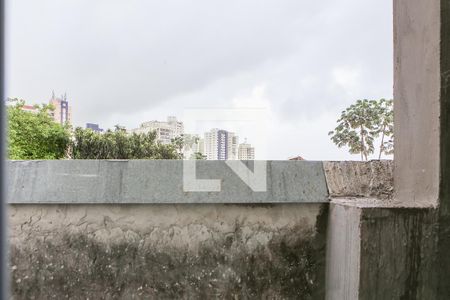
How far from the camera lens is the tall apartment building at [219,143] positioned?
5.31ft

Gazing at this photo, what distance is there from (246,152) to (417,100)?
726mm

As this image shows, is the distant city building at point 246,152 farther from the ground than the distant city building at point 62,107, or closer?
closer

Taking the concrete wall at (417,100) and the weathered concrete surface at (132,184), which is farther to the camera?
the weathered concrete surface at (132,184)

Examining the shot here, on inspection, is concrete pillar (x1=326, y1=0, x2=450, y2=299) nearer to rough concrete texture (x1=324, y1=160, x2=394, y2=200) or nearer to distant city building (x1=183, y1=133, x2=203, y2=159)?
rough concrete texture (x1=324, y1=160, x2=394, y2=200)

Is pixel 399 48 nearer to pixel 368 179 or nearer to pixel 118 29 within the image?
pixel 368 179

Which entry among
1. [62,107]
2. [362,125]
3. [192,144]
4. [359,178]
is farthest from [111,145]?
[359,178]

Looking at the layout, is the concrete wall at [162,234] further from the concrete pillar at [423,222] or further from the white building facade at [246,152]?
the concrete pillar at [423,222]

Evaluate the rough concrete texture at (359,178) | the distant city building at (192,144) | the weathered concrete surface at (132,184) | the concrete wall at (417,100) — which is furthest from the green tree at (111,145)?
the concrete wall at (417,100)

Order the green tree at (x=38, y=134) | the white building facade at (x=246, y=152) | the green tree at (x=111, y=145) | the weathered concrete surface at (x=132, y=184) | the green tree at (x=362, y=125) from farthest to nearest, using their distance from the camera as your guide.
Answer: the green tree at (x=111, y=145) → the green tree at (x=38, y=134) → the green tree at (x=362, y=125) → the white building facade at (x=246, y=152) → the weathered concrete surface at (x=132, y=184)

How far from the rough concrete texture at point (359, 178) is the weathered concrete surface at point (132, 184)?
0.06m

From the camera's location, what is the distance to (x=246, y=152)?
62.2 inches

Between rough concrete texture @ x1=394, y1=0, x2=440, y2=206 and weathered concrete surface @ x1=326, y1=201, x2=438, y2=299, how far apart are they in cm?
10

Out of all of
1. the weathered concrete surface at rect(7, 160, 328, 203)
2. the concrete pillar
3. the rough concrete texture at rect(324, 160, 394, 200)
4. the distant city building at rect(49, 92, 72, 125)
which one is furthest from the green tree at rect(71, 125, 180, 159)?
the concrete pillar

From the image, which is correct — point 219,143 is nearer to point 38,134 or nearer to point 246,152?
point 246,152
